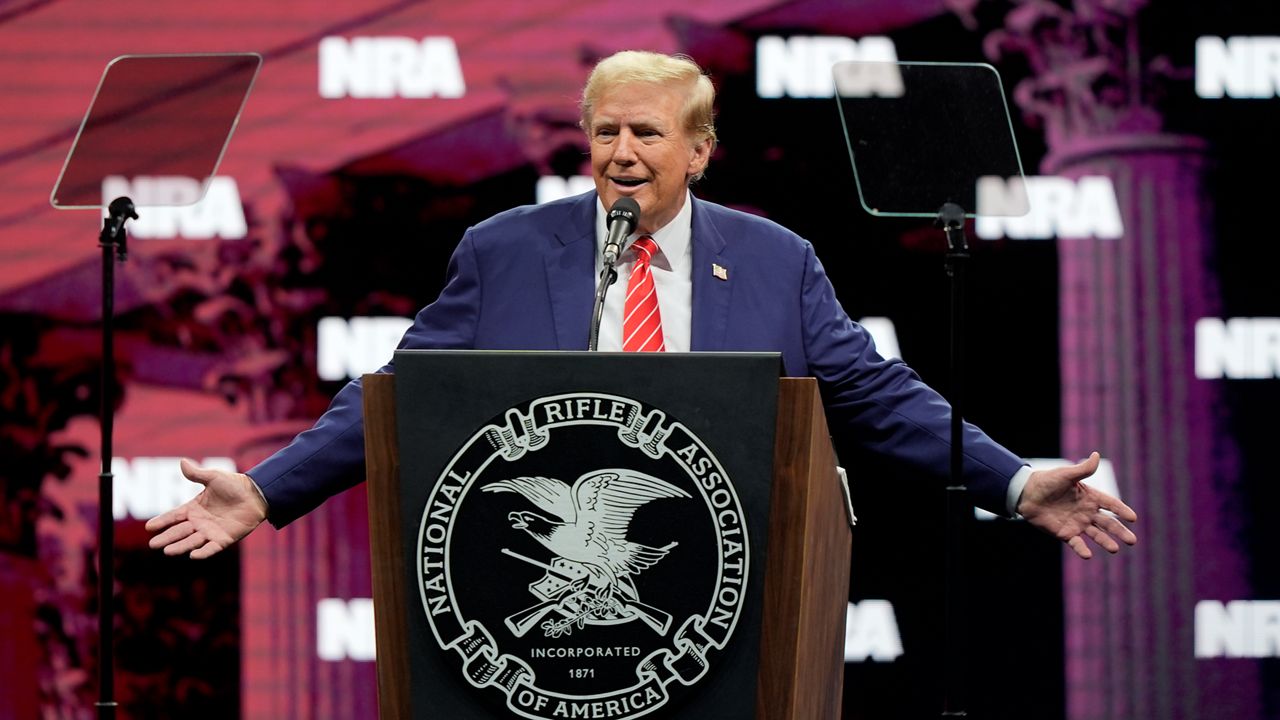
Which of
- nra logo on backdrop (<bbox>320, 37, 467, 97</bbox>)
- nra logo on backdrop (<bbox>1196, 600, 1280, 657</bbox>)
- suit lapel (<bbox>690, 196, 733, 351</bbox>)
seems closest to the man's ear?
suit lapel (<bbox>690, 196, 733, 351</bbox>)

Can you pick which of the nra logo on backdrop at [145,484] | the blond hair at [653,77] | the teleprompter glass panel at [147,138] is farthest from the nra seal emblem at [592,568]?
the nra logo on backdrop at [145,484]

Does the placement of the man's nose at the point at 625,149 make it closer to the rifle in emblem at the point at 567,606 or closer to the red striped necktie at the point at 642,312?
the red striped necktie at the point at 642,312

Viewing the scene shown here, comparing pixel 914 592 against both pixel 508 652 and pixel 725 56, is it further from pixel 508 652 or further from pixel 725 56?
pixel 508 652

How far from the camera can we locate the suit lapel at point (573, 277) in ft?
7.76

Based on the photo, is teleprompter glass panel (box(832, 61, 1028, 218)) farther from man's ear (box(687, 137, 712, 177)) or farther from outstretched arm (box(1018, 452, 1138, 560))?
outstretched arm (box(1018, 452, 1138, 560))

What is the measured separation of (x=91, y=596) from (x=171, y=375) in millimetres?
631

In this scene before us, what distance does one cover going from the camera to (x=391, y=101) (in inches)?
155

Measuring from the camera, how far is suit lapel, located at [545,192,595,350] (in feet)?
7.76

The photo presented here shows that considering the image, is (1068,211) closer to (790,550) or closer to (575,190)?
(575,190)

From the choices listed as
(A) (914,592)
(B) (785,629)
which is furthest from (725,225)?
(A) (914,592)

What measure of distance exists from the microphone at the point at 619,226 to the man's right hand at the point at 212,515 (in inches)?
23.9

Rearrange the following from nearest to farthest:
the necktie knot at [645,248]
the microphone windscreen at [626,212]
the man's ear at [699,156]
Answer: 1. the microphone windscreen at [626,212]
2. the necktie knot at [645,248]
3. the man's ear at [699,156]

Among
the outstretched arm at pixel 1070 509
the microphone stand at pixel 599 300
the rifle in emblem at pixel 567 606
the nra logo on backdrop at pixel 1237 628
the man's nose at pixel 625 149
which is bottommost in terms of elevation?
the nra logo on backdrop at pixel 1237 628

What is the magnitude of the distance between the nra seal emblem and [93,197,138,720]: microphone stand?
4.59 feet
